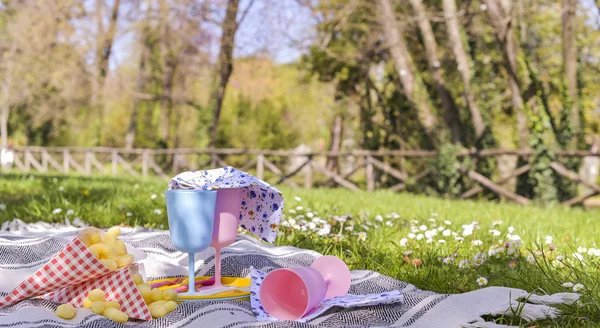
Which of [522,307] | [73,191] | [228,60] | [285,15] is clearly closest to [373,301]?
[522,307]

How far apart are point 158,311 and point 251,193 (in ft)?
2.55

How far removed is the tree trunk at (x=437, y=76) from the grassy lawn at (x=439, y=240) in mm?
5420

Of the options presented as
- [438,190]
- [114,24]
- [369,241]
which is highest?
[114,24]

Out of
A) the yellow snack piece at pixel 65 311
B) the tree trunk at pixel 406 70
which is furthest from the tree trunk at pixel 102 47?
the yellow snack piece at pixel 65 311

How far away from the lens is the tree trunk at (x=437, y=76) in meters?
11.3

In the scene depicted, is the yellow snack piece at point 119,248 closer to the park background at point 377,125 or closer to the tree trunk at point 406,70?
the park background at point 377,125

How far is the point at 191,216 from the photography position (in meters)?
2.52

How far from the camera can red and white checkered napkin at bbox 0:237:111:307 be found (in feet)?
7.95

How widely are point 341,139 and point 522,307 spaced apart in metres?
17.3

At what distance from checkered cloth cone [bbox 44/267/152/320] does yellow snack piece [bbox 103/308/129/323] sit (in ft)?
0.23

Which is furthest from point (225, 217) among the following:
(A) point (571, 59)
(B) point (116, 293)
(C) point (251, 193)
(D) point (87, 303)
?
(A) point (571, 59)

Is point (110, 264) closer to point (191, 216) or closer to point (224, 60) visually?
point (191, 216)

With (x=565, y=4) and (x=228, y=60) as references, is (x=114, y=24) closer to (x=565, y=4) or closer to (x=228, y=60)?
(x=228, y=60)

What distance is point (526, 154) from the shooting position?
9.40m
